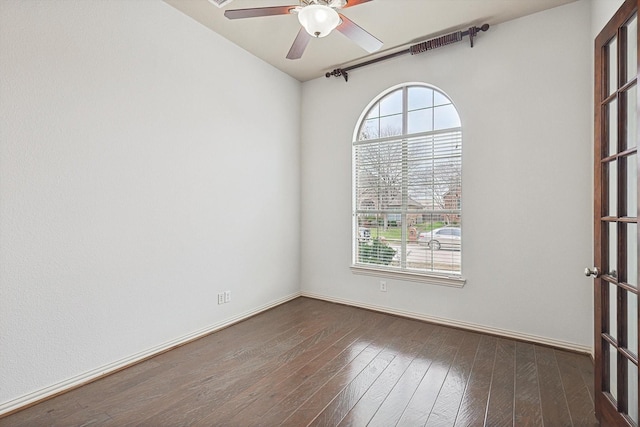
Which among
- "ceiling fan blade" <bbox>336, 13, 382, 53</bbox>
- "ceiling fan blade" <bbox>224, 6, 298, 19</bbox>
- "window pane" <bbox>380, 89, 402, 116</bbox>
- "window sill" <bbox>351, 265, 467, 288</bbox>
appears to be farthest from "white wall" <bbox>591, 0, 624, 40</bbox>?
"window sill" <bbox>351, 265, 467, 288</bbox>

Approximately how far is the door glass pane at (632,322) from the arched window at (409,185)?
1690 mm

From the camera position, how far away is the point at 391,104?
382 centimetres

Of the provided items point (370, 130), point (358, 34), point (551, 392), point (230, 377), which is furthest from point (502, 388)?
point (370, 130)

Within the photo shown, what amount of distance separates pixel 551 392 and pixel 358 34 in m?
2.79

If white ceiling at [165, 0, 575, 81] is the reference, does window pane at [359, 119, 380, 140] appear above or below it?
below

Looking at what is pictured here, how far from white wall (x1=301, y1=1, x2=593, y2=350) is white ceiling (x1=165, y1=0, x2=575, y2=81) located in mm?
217

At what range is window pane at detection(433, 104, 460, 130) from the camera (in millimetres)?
3371

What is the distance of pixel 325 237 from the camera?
167 inches

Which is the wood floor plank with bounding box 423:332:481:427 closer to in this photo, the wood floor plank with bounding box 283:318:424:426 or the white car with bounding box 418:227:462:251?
the wood floor plank with bounding box 283:318:424:426

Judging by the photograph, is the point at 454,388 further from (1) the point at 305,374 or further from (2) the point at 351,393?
(1) the point at 305,374

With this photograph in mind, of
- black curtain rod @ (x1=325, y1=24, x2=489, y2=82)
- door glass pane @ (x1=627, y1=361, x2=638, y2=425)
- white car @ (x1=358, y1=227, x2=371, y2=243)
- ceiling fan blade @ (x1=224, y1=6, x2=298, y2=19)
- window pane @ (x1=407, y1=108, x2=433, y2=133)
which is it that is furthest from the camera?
white car @ (x1=358, y1=227, x2=371, y2=243)

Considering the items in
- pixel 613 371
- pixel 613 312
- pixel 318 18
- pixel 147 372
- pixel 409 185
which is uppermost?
pixel 318 18

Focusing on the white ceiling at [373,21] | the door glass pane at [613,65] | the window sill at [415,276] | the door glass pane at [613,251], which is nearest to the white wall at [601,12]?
the white ceiling at [373,21]

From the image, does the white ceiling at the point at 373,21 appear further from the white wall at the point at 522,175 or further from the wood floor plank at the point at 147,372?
the wood floor plank at the point at 147,372
